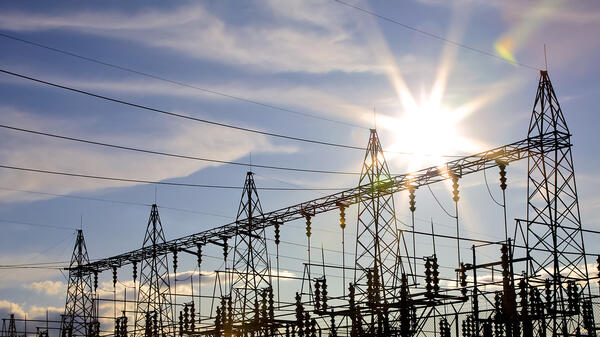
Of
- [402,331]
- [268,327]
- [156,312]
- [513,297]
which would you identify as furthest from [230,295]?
[513,297]

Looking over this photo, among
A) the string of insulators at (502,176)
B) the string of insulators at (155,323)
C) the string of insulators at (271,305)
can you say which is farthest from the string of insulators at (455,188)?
the string of insulators at (155,323)

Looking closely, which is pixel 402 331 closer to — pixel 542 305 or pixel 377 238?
pixel 542 305

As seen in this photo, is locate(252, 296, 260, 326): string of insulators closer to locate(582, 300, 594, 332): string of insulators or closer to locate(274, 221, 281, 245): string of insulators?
locate(274, 221, 281, 245): string of insulators

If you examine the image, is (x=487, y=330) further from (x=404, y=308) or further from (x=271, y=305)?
(x=271, y=305)

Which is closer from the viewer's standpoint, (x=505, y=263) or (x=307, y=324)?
(x=505, y=263)

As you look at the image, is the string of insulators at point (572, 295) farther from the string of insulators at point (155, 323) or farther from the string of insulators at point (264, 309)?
the string of insulators at point (155, 323)

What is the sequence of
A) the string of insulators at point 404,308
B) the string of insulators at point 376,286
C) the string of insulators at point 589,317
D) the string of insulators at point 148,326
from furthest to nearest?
the string of insulators at point 148,326, the string of insulators at point 376,286, the string of insulators at point 589,317, the string of insulators at point 404,308

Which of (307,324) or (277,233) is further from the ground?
(277,233)

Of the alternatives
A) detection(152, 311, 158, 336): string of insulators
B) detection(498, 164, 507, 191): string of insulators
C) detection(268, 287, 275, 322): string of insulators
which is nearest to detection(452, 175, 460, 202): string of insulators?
detection(498, 164, 507, 191): string of insulators

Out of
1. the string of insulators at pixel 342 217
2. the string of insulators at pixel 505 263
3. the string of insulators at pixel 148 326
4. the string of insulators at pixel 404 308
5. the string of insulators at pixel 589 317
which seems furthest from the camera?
the string of insulators at pixel 148 326

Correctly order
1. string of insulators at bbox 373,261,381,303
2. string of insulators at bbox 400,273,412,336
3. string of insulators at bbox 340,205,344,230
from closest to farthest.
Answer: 1. string of insulators at bbox 400,273,412,336
2. string of insulators at bbox 373,261,381,303
3. string of insulators at bbox 340,205,344,230

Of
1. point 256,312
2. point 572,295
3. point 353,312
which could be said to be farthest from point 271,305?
point 572,295

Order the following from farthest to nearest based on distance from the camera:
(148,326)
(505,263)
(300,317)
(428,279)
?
Answer: 1. (148,326)
2. (300,317)
3. (428,279)
4. (505,263)

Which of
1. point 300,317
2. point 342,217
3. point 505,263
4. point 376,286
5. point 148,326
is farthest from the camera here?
point 148,326
